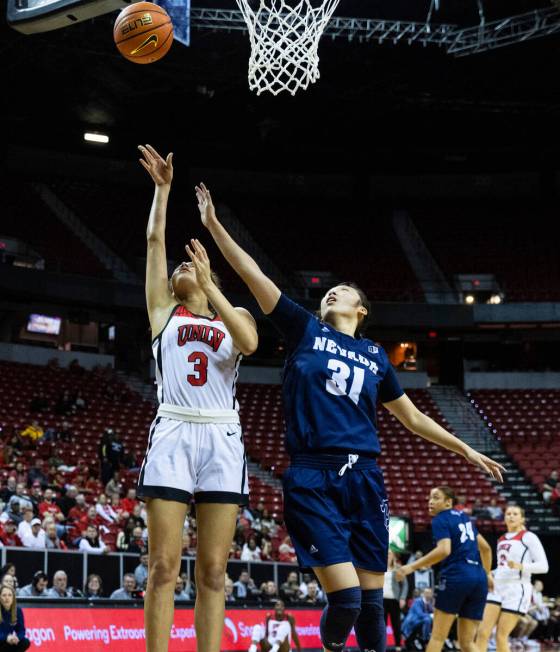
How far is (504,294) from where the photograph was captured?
32688 millimetres

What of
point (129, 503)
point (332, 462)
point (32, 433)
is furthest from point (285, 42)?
point (32, 433)

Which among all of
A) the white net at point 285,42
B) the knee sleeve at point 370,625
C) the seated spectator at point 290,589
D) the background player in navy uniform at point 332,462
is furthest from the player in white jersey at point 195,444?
the seated spectator at point 290,589

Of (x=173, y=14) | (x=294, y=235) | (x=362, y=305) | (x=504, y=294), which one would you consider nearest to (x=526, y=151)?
(x=504, y=294)

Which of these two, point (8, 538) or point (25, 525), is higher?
point (25, 525)

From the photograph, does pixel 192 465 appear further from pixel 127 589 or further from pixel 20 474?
pixel 20 474

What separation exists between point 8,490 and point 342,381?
12.5 metres

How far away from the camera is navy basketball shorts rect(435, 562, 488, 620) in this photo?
9.91 metres

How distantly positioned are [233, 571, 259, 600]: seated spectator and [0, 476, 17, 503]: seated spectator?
13.5 feet

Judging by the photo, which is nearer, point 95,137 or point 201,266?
point 201,266

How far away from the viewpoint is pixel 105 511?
58.0 ft

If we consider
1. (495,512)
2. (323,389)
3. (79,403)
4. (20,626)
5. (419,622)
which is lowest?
(419,622)

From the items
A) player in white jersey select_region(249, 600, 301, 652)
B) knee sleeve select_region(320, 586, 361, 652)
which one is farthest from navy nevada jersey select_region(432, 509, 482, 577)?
knee sleeve select_region(320, 586, 361, 652)

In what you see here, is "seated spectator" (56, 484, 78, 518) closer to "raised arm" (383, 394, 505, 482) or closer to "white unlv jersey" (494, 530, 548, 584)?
"white unlv jersey" (494, 530, 548, 584)

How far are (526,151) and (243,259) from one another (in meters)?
31.6
